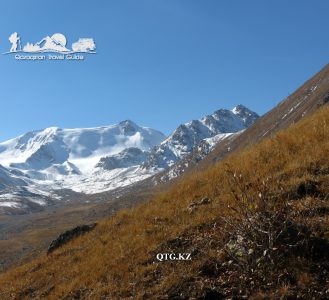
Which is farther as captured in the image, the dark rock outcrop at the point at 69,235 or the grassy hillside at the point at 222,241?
the dark rock outcrop at the point at 69,235

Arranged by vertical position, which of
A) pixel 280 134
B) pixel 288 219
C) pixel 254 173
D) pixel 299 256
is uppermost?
pixel 280 134

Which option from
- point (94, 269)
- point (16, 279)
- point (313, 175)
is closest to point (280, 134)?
point (313, 175)

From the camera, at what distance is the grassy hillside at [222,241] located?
8.32 m

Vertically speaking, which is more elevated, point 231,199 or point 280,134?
point 280,134

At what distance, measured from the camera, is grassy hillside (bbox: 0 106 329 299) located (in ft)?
27.3

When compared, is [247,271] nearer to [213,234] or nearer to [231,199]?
[213,234]

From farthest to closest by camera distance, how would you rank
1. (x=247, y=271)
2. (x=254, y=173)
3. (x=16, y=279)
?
(x=16, y=279)
(x=254, y=173)
(x=247, y=271)

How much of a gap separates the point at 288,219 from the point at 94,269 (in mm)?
5007

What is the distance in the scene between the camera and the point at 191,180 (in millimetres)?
15555

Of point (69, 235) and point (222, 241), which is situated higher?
point (69, 235)

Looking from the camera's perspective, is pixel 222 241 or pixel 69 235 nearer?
pixel 222 241

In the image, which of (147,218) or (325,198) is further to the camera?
(147,218)

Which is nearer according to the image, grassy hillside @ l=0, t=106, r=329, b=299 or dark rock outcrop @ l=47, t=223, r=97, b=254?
grassy hillside @ l=0, t=106, r=329, b=299

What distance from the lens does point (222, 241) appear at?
388 inches
